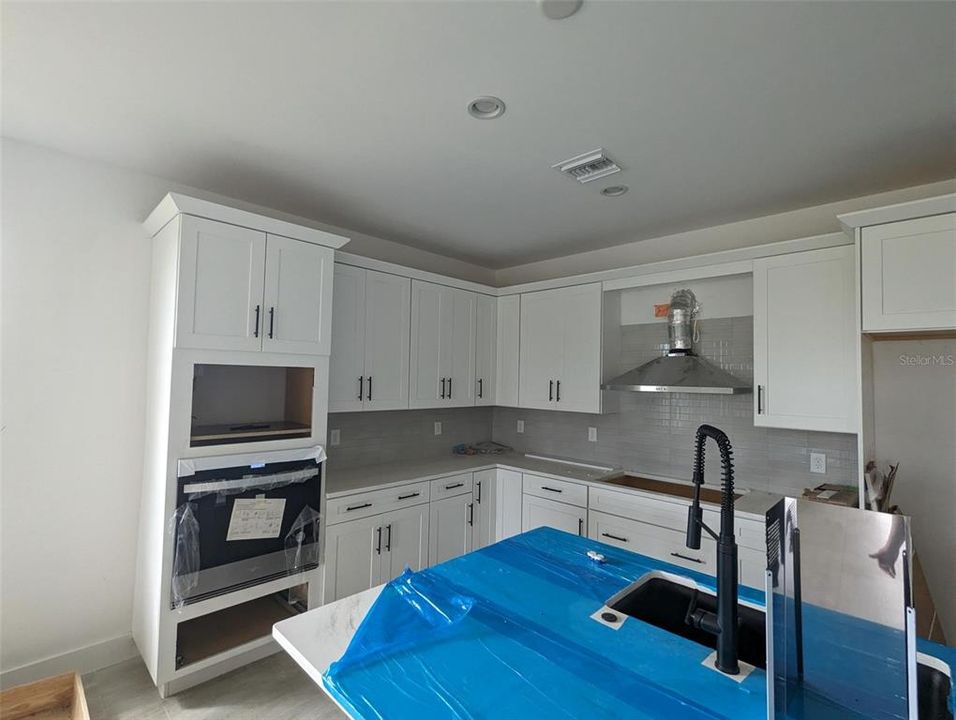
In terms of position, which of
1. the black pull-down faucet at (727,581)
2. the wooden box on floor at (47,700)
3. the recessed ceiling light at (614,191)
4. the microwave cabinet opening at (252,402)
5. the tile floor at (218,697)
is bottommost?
the tile floor at (218,697)

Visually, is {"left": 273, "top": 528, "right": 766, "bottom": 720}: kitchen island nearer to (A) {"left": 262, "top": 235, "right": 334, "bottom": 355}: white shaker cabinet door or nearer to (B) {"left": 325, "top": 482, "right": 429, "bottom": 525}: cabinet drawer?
(B) {"left": 325, "top": 482, "right": 429, "bottom": 525}: cabinet drawer

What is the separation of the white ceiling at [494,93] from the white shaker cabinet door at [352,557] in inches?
81.0

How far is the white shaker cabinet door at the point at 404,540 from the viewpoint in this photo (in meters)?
3.06

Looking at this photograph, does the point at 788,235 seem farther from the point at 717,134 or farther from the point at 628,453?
the point at 628,453

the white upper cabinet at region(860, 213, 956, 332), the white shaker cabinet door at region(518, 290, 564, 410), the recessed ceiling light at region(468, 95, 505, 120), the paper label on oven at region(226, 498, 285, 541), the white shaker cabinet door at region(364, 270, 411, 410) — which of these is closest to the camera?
the recessed ceiling light at region(468, 95, 505, 120)

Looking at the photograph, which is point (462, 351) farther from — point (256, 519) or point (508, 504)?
point (256, 519)

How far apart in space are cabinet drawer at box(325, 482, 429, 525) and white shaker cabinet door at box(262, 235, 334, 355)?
0.93 metres

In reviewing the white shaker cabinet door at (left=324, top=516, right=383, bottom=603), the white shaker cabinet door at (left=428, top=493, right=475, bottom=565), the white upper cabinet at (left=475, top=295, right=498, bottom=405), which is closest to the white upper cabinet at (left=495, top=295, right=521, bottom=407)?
the white upper cabinet at (left=475, top=295, right=498, bottom=405)

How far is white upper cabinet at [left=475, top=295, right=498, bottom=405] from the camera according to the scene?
13.3ft

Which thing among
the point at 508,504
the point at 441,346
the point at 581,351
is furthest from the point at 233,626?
the point at 581,351

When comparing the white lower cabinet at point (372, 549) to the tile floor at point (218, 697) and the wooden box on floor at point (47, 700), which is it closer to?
the tile floor at point (218, 697)

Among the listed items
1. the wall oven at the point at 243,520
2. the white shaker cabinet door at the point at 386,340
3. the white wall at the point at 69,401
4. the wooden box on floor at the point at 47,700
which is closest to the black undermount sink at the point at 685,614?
the wall oven at the point at 243,520

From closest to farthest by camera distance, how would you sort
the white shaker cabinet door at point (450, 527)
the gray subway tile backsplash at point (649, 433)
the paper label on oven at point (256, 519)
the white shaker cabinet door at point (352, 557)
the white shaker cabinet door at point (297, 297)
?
the paper label on oven at point (256, 519) < the white shaker cabinet door at point (297, 297) < the white shaker cabinet door at point (352, 557) < the gray subway tile backsplash at point (649, 433) < the white shaker cabinet door at point (450, 527)

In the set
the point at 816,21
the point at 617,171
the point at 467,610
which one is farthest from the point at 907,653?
the point at 617,171
